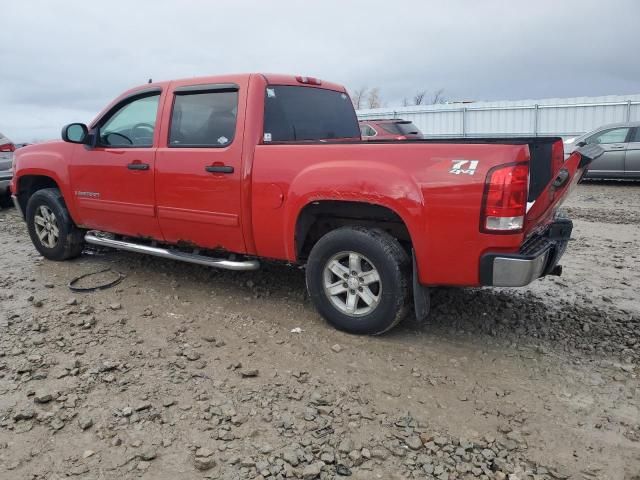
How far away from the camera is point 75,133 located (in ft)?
17.2

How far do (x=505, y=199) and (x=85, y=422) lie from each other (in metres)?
2.60

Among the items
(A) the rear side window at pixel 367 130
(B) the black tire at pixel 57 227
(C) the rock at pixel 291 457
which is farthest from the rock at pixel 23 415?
(A) the rear side window at pixel 367 130

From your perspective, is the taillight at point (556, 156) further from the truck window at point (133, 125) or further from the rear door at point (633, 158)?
the rear door at point (633, 158)

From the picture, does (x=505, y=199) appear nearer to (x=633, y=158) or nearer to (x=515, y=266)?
(x=515, y=266)

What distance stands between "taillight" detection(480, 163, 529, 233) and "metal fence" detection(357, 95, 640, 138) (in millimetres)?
15996

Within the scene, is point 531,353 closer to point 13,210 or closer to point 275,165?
point 275,165

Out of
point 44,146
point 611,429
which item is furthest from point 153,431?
point 44,146

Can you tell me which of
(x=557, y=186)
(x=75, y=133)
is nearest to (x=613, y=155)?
(x=557, y=186)

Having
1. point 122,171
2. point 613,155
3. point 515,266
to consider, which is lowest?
point 613,155

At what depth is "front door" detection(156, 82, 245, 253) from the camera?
14.0 ft

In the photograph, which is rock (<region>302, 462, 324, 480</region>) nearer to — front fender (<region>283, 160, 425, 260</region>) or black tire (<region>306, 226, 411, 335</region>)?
black tire (<region>306, 226, 411, 335</region>)

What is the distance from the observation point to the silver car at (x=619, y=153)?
11828 millimetres

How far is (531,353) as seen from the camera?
3.70 m

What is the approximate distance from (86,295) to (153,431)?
2464 mm
